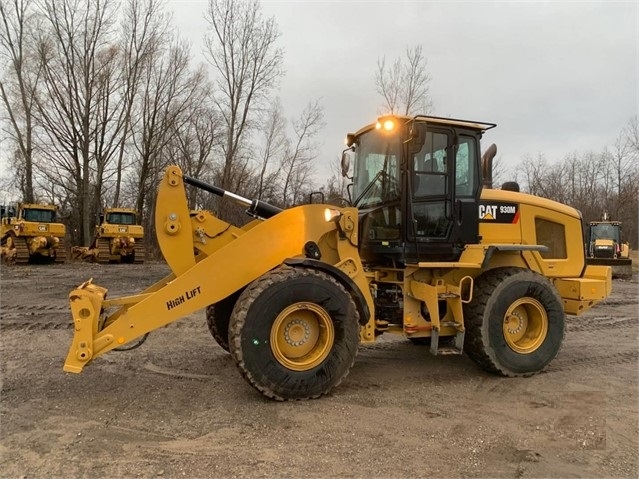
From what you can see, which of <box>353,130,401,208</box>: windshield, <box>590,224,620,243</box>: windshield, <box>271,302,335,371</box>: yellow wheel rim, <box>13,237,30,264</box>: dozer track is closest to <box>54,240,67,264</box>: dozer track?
<box>13,237,30,264</box>: dozer track

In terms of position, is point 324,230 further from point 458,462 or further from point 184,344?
point 184,344

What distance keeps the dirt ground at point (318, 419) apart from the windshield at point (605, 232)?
1891cm

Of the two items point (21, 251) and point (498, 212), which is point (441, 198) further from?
point (21, 251)

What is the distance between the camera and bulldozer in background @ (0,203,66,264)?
68.2 ft

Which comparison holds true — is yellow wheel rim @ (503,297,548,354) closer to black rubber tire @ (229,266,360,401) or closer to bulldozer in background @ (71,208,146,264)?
black rubber tire @ (229,266,360,401)

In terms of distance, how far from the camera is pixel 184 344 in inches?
266

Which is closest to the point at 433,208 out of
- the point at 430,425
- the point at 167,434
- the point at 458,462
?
the point at 430,425

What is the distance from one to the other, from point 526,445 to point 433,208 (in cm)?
258

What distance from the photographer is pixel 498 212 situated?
19.4ft

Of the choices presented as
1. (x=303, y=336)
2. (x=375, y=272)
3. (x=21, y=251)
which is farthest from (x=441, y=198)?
(x=21, y=251)

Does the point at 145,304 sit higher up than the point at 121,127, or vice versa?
the point at 121,127

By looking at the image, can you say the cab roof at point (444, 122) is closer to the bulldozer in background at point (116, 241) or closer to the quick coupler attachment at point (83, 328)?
the quick coupler attachment at point (83, 328)

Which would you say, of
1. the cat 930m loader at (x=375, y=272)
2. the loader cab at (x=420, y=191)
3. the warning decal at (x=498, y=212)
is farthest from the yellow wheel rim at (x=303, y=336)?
the warning decal at (x=498, y=212)

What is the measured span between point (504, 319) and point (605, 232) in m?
20.9
